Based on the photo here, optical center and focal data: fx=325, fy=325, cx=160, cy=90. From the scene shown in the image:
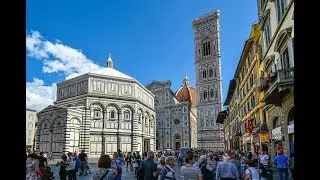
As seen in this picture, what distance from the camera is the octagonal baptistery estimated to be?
45188 millimetres

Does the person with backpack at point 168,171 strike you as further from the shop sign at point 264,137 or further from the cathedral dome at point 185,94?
the cathedral dome at point 185,94

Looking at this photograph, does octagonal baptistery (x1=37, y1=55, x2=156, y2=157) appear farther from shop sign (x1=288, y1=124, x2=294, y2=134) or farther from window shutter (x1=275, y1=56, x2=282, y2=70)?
shop sign (x1=288, y1=124, x2=294, y2=134)

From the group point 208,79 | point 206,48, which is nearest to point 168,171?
point 208,79

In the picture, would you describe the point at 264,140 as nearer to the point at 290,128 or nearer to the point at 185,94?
the point at 290,128

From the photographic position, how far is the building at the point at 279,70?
15075 mm

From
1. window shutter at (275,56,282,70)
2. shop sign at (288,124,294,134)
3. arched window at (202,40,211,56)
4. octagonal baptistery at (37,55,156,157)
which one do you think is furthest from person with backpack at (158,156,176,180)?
arched window at (202,40,211,56)

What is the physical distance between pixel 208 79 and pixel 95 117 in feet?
145

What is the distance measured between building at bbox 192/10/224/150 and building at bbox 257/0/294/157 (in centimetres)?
5835

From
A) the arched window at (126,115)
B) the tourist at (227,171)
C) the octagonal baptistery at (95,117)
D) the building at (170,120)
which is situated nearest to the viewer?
the tourist at (227,171)

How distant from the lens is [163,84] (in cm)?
8331

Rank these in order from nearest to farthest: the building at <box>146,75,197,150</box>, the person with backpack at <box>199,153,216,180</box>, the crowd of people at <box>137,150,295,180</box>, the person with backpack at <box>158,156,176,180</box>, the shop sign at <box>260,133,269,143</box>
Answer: the crowd of people at <box>137,150,295,180</box> → the person with backpack at <box>158,156,176,180</box> → the person with backpack at <box>199,153,216,180</box> → the shop sign at <box>260,133,269,143</box> → the building at <box>146,75,197,150</box>

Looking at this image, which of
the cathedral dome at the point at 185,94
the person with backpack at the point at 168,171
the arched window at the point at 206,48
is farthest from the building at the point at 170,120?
the person with backpack at the point at 168,171

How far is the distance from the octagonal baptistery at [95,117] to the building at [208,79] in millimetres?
29050
